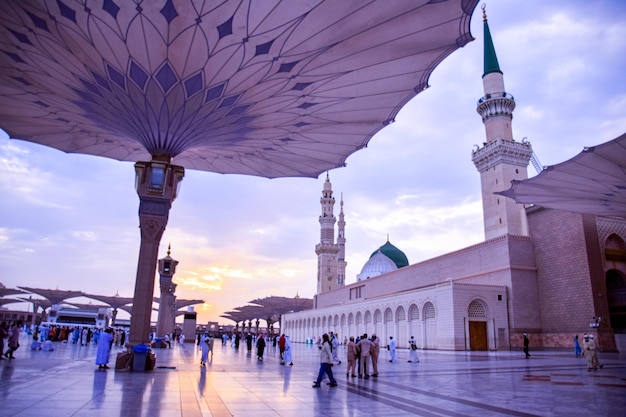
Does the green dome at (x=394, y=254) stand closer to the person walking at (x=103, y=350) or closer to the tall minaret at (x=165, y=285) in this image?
the tall minaret at (x=165, y=285)

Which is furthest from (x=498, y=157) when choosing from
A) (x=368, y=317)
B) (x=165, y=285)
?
(x=165, y=285)

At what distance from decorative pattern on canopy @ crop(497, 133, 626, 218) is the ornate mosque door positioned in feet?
37.7

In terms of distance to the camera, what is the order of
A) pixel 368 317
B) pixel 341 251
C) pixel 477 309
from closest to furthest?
pixel 477 309 < pixel 368 317 < pixel 341 251

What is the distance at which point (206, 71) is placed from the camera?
11.1m

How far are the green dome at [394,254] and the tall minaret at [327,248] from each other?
6958mm

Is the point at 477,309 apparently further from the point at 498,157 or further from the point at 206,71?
the point at 206,71

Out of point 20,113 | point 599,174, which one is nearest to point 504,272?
point 599,174

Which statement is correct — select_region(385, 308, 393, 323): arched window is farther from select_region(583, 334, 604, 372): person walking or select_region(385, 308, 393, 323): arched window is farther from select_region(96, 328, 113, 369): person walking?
select_region(96, 328, 113, 369): person walking

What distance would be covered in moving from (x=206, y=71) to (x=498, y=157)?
117ft

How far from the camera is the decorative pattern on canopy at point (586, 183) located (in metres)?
15.4

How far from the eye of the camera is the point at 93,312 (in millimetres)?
58969

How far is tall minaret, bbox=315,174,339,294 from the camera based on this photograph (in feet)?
228

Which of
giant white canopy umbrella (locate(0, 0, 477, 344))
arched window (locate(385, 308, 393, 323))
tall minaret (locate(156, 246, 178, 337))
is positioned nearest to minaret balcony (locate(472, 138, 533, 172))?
arched window (locate(385, 308, 393, 323))

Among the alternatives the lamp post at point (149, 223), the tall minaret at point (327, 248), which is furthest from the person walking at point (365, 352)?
the tall minaret at point (327, 248)
